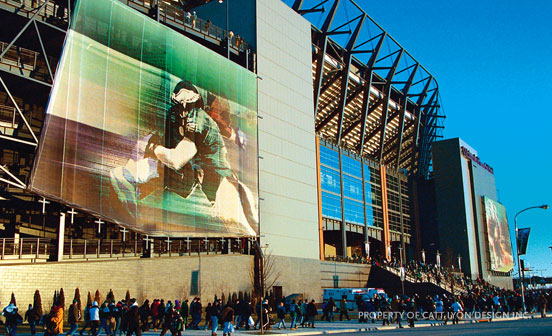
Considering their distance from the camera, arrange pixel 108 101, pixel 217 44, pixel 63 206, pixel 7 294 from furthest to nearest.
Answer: pixel 217 44 < pixel 108 101 < pixel 63 206 < pixel 7 294

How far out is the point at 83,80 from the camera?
1389 inches

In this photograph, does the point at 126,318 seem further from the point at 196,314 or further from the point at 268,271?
the point at 268,271

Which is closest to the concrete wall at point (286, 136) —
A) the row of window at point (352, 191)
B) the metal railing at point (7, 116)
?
the row of window at point (352, 191)

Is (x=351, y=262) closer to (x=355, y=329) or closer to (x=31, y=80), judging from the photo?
(x=355, y=329)

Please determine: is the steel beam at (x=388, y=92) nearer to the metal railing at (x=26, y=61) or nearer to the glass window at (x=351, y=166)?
the glass window at (x=351, y=166)

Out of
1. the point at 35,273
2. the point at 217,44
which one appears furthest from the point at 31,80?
the point at 217,44

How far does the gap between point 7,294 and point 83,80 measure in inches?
527

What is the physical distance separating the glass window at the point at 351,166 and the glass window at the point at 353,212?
12.8ft

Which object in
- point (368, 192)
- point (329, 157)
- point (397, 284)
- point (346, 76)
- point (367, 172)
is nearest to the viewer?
point (397, 284)

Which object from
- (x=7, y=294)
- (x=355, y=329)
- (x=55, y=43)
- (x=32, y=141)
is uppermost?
(x=55, y=43)

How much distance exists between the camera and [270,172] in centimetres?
5219

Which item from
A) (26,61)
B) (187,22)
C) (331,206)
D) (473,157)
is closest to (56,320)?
(26,61)

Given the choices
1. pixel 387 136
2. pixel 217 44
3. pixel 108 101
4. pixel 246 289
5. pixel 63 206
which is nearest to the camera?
pixel 63 206

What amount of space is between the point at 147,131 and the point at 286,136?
1920cm
